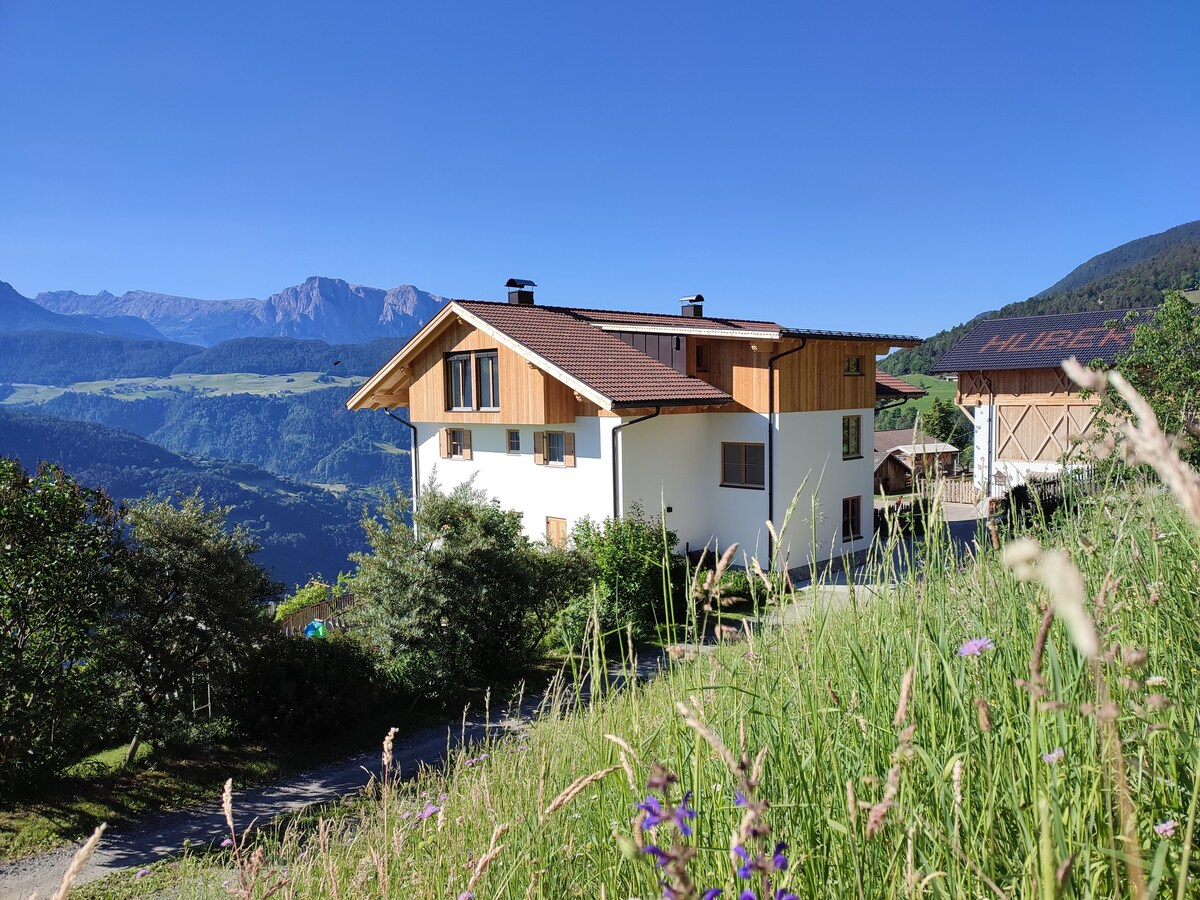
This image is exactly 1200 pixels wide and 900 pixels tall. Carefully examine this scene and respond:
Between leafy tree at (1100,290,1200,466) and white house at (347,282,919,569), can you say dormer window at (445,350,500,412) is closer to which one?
white house at (347,282,919,569)

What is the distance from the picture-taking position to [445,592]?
1407cm

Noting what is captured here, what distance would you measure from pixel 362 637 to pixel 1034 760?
14174 millimetres

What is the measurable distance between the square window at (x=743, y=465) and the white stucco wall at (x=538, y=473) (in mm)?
3508

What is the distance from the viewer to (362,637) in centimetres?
1434

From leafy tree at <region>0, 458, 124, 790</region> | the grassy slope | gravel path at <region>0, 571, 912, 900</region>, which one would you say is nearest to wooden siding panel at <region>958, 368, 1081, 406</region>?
gravel path at <region>0, 571, 912, 900</region>

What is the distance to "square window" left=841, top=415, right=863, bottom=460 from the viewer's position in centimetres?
2308

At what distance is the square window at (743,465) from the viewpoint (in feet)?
69.6

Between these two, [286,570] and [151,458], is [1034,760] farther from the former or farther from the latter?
[151,458]

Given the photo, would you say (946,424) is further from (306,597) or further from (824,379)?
(306,597)

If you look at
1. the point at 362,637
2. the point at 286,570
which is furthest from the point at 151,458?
the point at 362,637

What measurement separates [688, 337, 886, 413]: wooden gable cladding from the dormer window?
5251 mm

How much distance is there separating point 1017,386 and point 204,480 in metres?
135

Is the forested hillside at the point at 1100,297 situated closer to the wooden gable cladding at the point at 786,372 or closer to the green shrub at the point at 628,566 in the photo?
the wooden gable cladding at the point at 786,372

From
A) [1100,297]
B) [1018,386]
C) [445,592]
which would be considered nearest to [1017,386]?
[1018,386]
